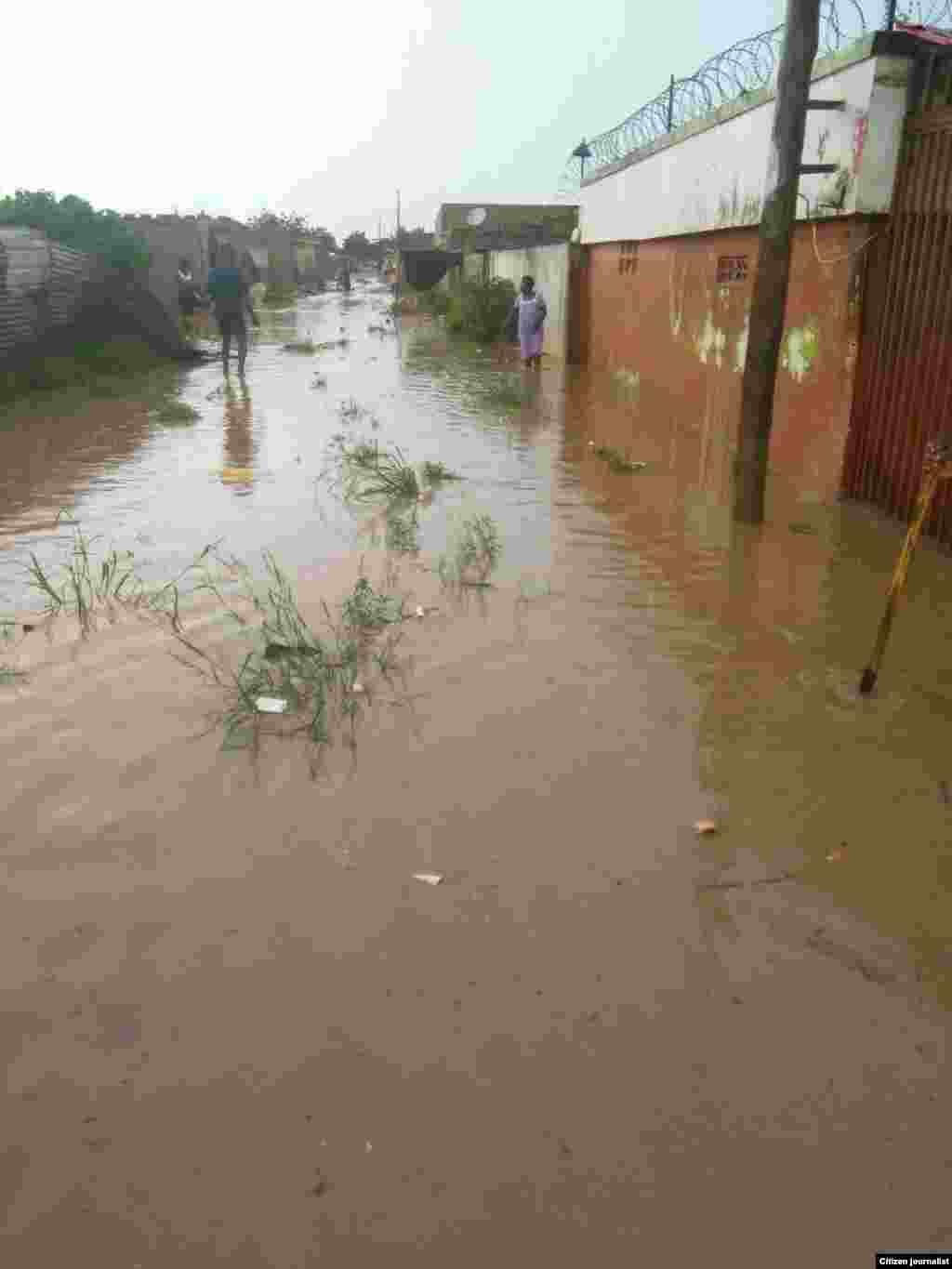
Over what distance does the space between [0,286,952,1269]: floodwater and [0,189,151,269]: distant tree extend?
1215cm

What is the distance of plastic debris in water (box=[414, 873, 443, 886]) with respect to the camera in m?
3.08

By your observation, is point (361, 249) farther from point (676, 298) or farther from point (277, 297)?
point (676, 298)

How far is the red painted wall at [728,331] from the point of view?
733 centimetres

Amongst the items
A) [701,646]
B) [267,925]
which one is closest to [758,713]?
[701,646]

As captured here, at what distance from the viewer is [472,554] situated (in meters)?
6.23

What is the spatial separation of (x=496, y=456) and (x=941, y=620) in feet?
17.7

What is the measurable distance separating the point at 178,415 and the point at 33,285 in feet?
12.9

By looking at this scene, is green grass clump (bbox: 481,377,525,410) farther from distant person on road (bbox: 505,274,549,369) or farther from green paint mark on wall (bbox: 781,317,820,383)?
green paint mark on wall (bbox: 781,317,820,383)

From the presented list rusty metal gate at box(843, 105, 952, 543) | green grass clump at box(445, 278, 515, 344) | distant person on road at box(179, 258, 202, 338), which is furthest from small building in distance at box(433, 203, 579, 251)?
rusty metal gate at box(843, 105, 952, 543)

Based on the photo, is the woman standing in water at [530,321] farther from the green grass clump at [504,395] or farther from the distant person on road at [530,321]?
the green grass clump at [504,395]

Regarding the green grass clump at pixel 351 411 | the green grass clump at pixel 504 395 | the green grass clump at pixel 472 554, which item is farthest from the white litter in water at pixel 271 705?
the green grass clump at pixel 504 395

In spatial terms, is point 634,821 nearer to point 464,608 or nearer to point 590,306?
point 464,608

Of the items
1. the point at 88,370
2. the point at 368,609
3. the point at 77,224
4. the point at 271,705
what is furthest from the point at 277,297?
the point at 271,705

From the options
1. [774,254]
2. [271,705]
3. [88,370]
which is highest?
[774,254]
